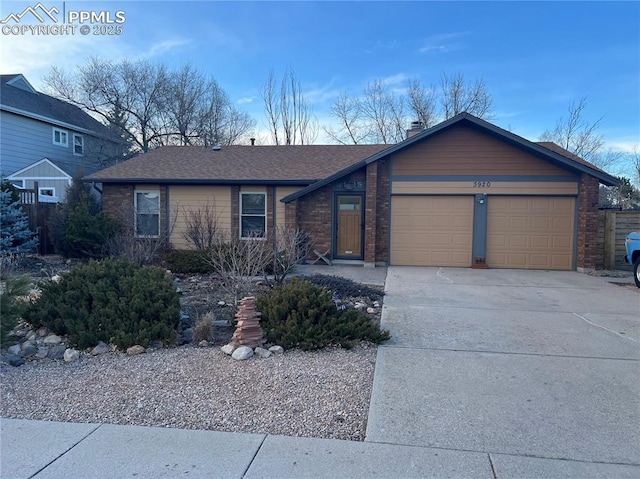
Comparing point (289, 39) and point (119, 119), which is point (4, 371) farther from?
point (119, 119)

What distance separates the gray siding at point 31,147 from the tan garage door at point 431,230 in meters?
15.1

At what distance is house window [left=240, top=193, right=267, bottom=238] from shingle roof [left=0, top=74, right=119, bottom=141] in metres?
14.0

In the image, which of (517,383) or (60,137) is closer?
(517,383)

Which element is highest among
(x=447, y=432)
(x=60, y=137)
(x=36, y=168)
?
(x=60, y=137)

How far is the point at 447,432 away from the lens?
141 inches

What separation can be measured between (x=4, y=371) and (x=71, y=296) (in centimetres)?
136

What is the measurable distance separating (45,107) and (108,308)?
76.7 ft

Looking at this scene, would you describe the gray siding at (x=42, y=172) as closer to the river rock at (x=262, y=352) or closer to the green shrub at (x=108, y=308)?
the green shrub at (x=108, y=308)

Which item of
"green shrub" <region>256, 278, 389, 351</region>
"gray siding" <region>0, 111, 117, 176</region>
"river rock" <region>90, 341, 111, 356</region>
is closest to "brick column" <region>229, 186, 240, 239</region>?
"green shrub" <region>256, 278, 389, 351</region>

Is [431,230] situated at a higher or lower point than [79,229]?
higher

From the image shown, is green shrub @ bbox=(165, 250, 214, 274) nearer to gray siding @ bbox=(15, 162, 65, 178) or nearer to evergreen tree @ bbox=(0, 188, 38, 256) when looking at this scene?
evergreen tree @ bbox=(0, 188, 38, 256)

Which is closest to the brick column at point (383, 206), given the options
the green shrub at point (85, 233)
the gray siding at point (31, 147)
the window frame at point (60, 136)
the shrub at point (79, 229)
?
the green shrub at point (85, 233)

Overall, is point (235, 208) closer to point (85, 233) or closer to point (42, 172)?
point (85, 233)

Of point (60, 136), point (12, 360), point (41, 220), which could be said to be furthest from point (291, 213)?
point (60, 136)
